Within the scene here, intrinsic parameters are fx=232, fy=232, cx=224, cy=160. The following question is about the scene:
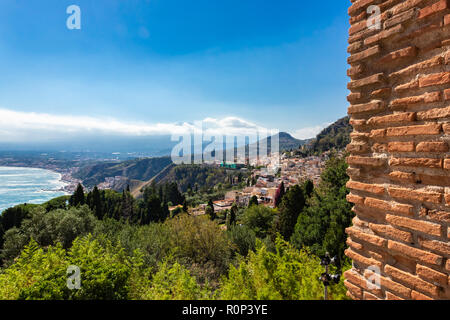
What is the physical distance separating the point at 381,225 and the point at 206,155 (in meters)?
87.0

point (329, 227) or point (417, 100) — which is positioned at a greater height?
point (417, 100)

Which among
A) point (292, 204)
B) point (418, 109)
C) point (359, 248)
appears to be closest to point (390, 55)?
point (418, 109)

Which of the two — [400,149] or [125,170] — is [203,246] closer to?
[400,149]

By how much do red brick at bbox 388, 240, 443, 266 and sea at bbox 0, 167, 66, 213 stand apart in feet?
141

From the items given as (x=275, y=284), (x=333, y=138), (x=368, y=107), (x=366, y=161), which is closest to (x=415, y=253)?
(x=366, y=161)

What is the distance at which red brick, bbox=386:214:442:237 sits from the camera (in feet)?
4.44

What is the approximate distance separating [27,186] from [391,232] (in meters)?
63.5

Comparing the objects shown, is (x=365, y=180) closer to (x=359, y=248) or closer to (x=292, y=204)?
(x=359, y=248)

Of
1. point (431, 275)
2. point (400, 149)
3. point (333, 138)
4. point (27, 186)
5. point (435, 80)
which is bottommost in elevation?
point (27, 186)

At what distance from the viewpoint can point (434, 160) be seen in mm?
1361

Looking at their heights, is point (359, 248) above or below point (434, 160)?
below

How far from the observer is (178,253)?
9.40m

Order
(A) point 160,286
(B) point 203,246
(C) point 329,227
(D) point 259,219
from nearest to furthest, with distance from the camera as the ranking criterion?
(A) point 160,286 → (C) point 329,227 → (B) point 203,246 → (D) point 259,219
